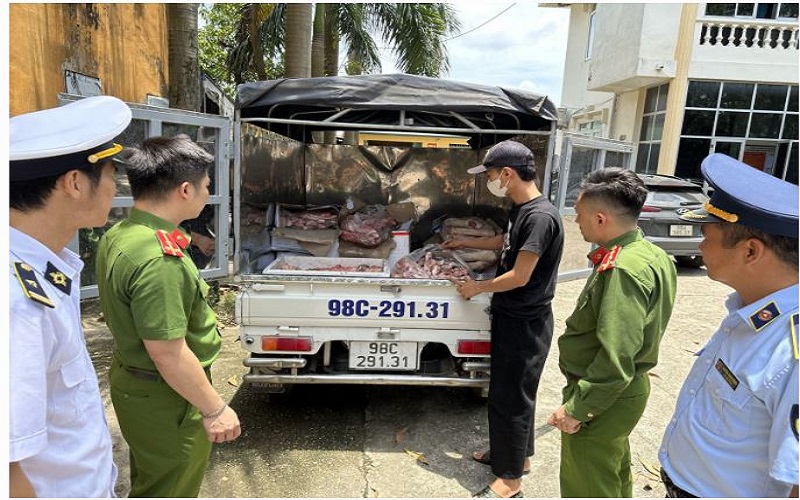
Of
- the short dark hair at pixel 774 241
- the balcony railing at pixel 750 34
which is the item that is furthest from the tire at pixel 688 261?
the short dark hair at pixel 774 241

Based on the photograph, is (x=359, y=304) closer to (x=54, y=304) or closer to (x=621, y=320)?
(x=621, y=320)

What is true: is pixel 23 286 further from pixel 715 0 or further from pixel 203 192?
pixel 715 0

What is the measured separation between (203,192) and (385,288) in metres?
1.40

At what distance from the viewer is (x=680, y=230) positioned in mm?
7859

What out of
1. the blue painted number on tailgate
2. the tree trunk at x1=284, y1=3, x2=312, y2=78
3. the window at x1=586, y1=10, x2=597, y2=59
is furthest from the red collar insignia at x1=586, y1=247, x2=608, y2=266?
the window at x1=586, y1=10, x2=597, y2=59

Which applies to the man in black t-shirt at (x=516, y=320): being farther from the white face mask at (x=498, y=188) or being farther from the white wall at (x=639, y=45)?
the white wall at (x=639, y=45)

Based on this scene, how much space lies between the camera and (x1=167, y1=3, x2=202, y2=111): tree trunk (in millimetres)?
5781

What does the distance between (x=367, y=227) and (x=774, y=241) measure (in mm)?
3287

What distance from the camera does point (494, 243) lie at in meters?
3.85

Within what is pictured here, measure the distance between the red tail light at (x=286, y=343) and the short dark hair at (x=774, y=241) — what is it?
2364 millimetres

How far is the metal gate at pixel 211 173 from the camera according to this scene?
123 inches

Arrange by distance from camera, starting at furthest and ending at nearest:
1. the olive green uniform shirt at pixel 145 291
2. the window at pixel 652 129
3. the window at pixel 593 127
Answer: the window at pixel 593 127, the window at pixel 652 129, the olive green uniform shirt at pixel 145 291

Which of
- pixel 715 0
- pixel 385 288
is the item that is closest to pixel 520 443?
pixel 385 288

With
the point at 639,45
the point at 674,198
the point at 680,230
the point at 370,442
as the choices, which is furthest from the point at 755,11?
the point at 370,442
